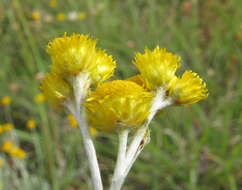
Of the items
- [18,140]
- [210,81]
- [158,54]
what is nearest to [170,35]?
[210,81]

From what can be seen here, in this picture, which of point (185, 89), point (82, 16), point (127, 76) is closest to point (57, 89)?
point (185, 89)

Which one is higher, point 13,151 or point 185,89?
point 13,151

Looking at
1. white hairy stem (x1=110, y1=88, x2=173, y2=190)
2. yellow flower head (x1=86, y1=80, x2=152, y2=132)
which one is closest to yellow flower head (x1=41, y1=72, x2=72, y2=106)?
yellow flower head (x1=86, y1=80, x2=152, y2=132)

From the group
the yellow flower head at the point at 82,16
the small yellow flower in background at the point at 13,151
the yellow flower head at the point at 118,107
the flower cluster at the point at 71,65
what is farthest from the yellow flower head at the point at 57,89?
the yellow flower head at the point at 82,16

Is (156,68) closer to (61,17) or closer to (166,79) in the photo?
(166,79)

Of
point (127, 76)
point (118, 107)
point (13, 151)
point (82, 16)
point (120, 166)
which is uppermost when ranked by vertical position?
point (82, 16)
